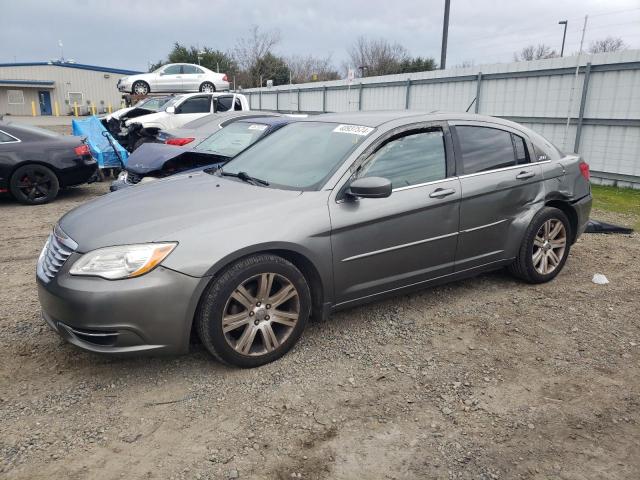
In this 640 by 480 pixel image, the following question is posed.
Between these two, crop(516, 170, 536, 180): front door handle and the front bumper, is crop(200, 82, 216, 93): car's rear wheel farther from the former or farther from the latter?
the front bumper

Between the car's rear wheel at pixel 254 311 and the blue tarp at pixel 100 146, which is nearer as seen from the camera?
the car's rear wheel at pixel 254 311

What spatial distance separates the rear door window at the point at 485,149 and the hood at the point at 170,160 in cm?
340

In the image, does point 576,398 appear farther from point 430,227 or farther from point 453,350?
point 430,227

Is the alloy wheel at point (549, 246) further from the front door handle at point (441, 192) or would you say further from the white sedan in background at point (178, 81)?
the white sedan in background at point (178, 81)

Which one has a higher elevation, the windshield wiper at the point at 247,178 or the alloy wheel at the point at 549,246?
the windshield wiper at the point at 247,178

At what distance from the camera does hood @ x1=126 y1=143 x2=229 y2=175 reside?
6.65 m

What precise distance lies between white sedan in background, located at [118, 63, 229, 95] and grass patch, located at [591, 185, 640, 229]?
16.5 meters

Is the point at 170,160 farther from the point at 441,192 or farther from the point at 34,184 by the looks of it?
the point at 441,192

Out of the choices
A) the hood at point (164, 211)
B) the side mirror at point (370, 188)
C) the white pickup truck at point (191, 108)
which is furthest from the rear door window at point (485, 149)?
the white pickup truck at point (191, 108)

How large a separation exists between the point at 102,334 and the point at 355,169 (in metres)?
1.94

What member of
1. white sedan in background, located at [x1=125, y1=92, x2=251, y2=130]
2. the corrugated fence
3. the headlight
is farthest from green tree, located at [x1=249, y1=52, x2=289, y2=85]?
the headlight

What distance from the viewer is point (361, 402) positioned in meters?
2.99

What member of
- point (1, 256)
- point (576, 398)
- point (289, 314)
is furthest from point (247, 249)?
point (1, 256)

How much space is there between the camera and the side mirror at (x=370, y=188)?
3312 mm
